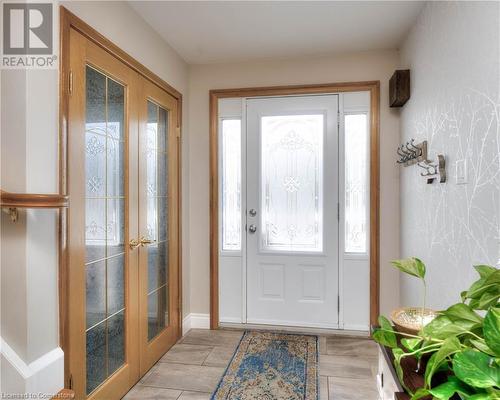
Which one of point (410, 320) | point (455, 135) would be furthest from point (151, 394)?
point (455, 135)

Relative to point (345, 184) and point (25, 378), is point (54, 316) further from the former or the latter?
point (345, 184)

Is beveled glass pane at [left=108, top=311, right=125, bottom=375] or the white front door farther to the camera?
the white front door

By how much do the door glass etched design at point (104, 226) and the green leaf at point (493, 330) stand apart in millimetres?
1743

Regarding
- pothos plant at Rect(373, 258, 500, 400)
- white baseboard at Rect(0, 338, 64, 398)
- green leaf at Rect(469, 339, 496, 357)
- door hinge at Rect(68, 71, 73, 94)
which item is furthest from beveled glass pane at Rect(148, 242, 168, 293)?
green leaf at Rect(469, 339, 496, 357)

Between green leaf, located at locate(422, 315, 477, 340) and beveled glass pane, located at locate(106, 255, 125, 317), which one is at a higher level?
green leaf, located at locate(422, 315, 477, 340)

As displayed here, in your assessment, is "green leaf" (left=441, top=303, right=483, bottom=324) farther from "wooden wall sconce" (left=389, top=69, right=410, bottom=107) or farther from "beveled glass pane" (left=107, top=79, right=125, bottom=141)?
"wooden wall sconce" (left=389, top=69, right=410, bottom=107)

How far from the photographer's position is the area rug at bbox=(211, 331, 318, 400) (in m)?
2.09

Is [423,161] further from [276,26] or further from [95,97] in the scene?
[95,97]

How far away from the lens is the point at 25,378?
129 centimetres

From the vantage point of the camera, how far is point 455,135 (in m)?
1.70

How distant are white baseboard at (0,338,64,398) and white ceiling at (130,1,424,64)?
6.95 ft

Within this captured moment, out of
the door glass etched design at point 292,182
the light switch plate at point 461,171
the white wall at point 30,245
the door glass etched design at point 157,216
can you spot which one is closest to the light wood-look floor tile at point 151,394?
the door glass etched design at point 157,216

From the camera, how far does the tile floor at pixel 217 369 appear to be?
211 centimetres

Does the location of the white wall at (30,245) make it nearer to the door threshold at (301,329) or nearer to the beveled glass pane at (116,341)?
the beveled glass pane at (116,341)
